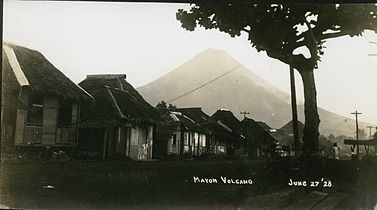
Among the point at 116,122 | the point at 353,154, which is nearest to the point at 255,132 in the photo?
the point at 353,154

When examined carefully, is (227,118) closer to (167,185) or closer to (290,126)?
(290,126)

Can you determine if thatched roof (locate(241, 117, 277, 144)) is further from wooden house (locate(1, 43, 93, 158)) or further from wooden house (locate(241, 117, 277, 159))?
wooden house (locate(1, 43, 93, 158))

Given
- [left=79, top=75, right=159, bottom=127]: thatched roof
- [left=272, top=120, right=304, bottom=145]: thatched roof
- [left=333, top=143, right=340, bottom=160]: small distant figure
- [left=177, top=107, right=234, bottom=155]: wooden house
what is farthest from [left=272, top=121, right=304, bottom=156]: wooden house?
[left=79, top=75, right=159, bottom=127]: thatched roof

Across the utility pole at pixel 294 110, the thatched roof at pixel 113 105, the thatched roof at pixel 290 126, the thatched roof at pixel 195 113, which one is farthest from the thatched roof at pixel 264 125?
the thatched roof at pixel 113 105

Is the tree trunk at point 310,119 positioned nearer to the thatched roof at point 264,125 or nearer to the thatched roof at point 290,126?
the thatched roof at point 290,126

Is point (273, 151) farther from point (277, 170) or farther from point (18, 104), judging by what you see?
point (18, 104)

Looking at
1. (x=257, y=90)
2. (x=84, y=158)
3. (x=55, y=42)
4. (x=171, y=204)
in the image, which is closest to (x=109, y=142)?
(x=84, y=158)
